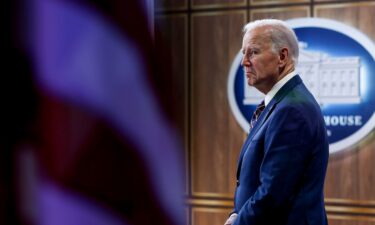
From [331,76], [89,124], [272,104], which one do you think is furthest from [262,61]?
[331,76]

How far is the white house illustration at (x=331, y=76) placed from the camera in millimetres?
4641

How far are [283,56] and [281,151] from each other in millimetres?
386

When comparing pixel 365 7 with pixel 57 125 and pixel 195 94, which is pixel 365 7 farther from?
pixel 57 125

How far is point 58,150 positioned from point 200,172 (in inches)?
194

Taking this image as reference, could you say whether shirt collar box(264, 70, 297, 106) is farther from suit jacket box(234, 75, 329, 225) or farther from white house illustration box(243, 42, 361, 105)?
white house illustration box(243, 42, 361, 105)

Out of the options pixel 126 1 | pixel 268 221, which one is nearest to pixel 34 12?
pixel 126 1

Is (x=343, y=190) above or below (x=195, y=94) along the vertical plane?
below

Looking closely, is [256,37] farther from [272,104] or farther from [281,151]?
[281,151]

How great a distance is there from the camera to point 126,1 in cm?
37

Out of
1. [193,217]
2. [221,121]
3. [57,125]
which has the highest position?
[57,125]

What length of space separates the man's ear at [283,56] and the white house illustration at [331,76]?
8.59ft

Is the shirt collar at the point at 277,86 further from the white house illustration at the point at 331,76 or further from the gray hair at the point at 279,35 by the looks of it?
the white house illustration at the point at 331,76

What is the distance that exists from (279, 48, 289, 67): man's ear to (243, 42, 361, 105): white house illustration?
262cm

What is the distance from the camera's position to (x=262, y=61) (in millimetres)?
2162
